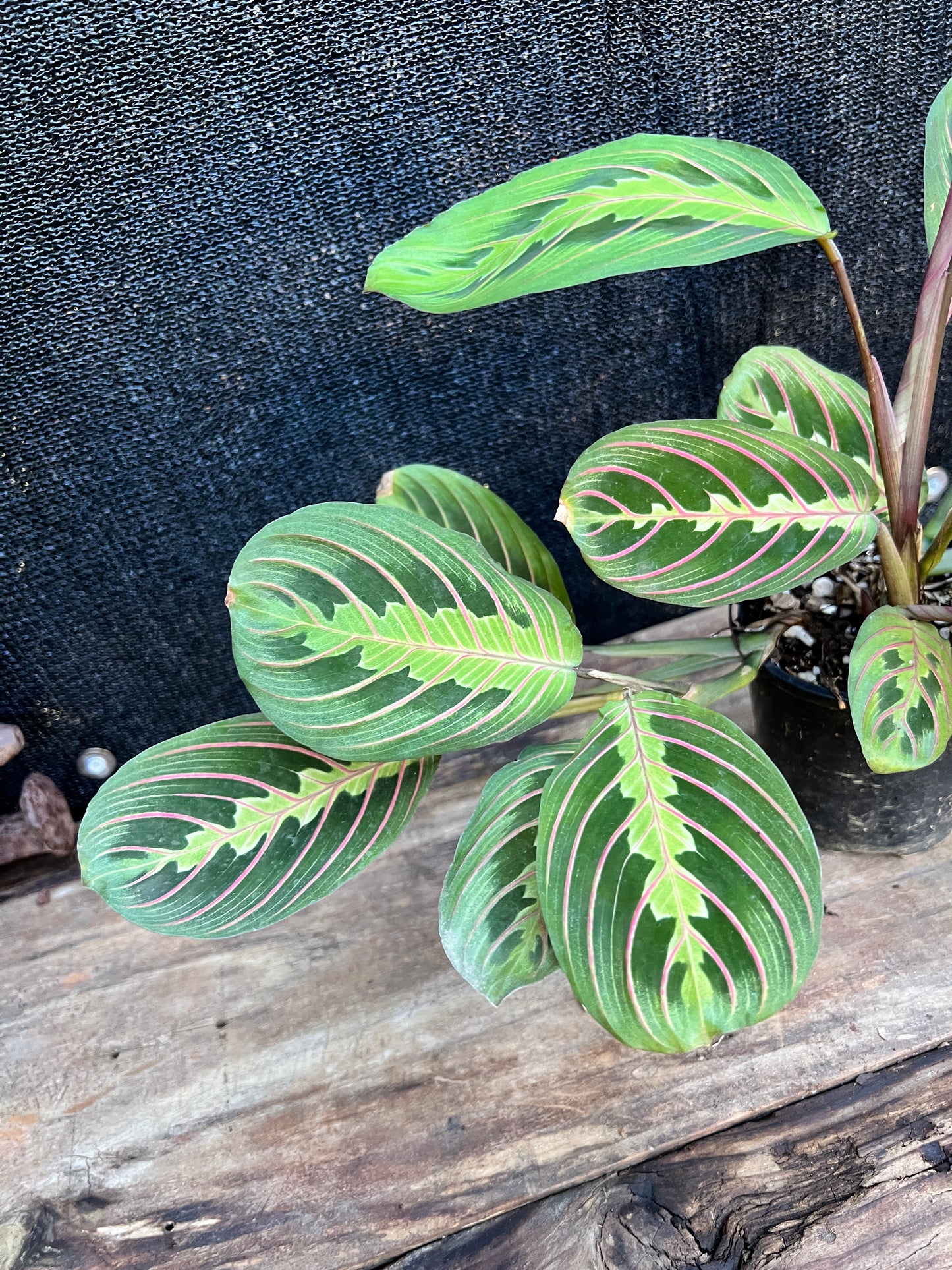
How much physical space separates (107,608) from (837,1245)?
2.77 ft

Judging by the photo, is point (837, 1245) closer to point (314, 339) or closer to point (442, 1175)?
point (442, 1175)

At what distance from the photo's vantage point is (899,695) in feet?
1.78

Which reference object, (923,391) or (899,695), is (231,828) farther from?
(923,391)

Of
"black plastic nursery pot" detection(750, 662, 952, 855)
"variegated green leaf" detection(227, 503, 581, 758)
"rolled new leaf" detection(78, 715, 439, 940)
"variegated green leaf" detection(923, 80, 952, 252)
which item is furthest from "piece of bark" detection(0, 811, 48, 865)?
"variegated green leaf" detection(923, 80, 952, 252)

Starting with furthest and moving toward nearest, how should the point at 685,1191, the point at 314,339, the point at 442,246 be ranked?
the point at 314,339 < the point at 685,1191 < the point at 442,246

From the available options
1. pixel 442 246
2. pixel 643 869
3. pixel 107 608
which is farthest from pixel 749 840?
pixel 107 608

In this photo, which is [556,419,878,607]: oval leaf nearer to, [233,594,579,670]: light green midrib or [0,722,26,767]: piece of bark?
[233,594,579,670]: light green midrib

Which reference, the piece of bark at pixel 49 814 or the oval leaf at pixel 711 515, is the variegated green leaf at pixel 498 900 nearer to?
the oval leaf at pixel 711 515

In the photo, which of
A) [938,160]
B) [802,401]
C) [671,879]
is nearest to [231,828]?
[671,879]

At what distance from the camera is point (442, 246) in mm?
501

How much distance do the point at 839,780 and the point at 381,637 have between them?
1.30 ft

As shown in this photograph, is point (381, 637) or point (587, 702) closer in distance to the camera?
point (381, 637)

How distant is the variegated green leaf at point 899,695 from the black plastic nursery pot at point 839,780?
90 mm

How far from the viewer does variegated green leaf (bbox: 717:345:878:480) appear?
670mm
